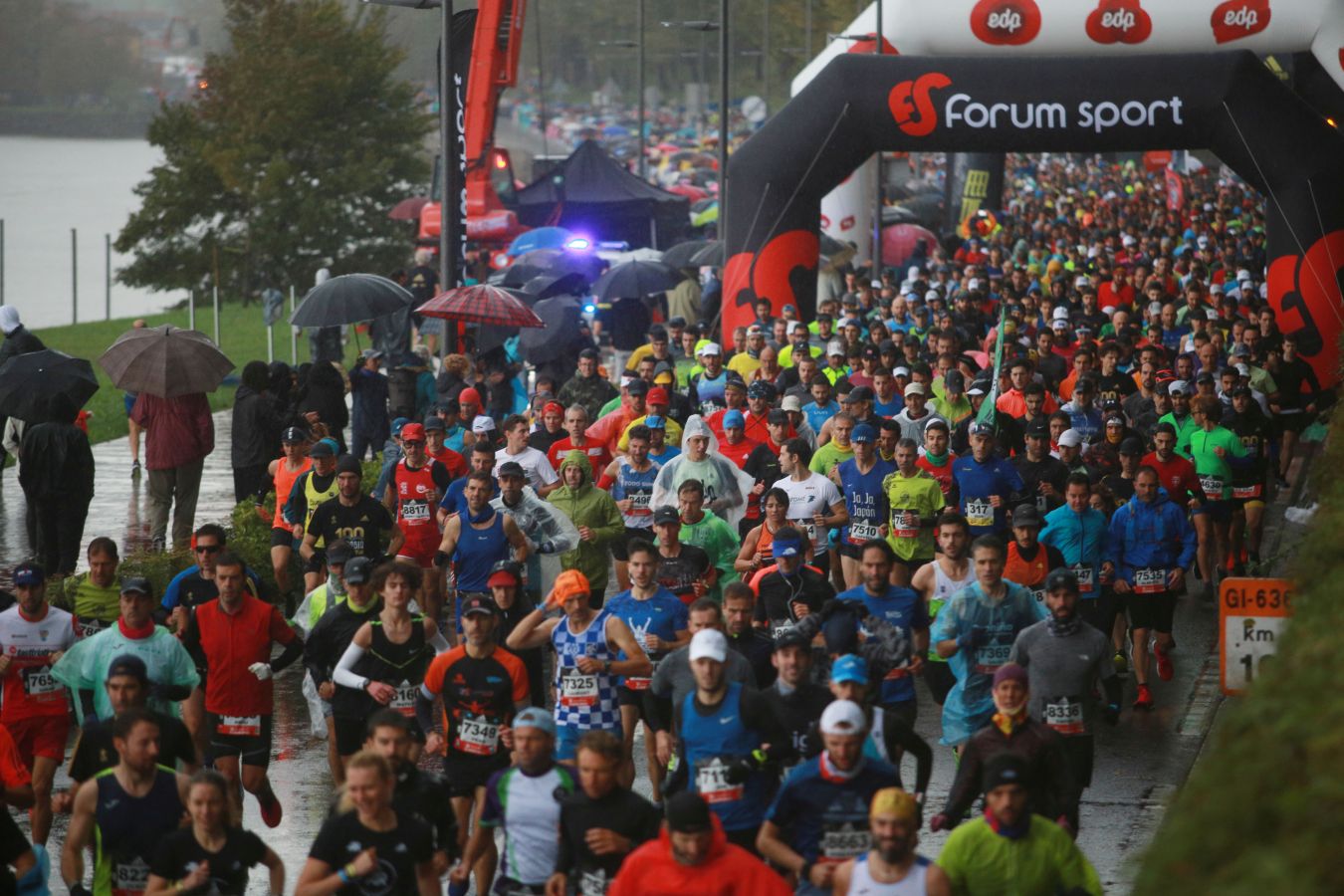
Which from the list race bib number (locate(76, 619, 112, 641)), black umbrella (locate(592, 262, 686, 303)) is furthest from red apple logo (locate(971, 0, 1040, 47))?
race bib number (locate(76, 619, 112, 641))

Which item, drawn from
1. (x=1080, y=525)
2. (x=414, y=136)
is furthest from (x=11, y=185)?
(x=1080, y=525)

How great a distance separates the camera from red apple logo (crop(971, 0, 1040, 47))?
25.6 m

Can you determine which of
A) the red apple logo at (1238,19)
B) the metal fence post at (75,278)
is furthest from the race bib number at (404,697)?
the metal fence post at (75,278)

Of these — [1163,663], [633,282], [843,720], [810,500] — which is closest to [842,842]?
[843,720]

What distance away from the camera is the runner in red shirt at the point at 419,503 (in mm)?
14188

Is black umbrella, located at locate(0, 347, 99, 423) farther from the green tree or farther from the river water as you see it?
the river water

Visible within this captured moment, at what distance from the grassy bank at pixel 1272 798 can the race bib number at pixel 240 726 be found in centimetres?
595

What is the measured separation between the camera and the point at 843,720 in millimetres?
8078

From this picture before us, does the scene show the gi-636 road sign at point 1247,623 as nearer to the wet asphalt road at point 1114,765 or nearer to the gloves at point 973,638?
the wet asphalt road at point 1114,765

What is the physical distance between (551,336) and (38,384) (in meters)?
7.16

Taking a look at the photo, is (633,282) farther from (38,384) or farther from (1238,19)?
(38,384)

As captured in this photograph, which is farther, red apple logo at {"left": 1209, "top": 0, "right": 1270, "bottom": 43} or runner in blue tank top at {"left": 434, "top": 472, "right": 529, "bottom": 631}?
red apple logo at {"left": 1209, "top": 0, "right": 1270, "bottom": 43}

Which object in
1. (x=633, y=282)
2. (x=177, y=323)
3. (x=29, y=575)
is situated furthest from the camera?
(x=177, y=323)

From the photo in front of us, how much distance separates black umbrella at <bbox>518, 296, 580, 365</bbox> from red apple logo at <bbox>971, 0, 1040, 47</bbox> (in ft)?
20.9
